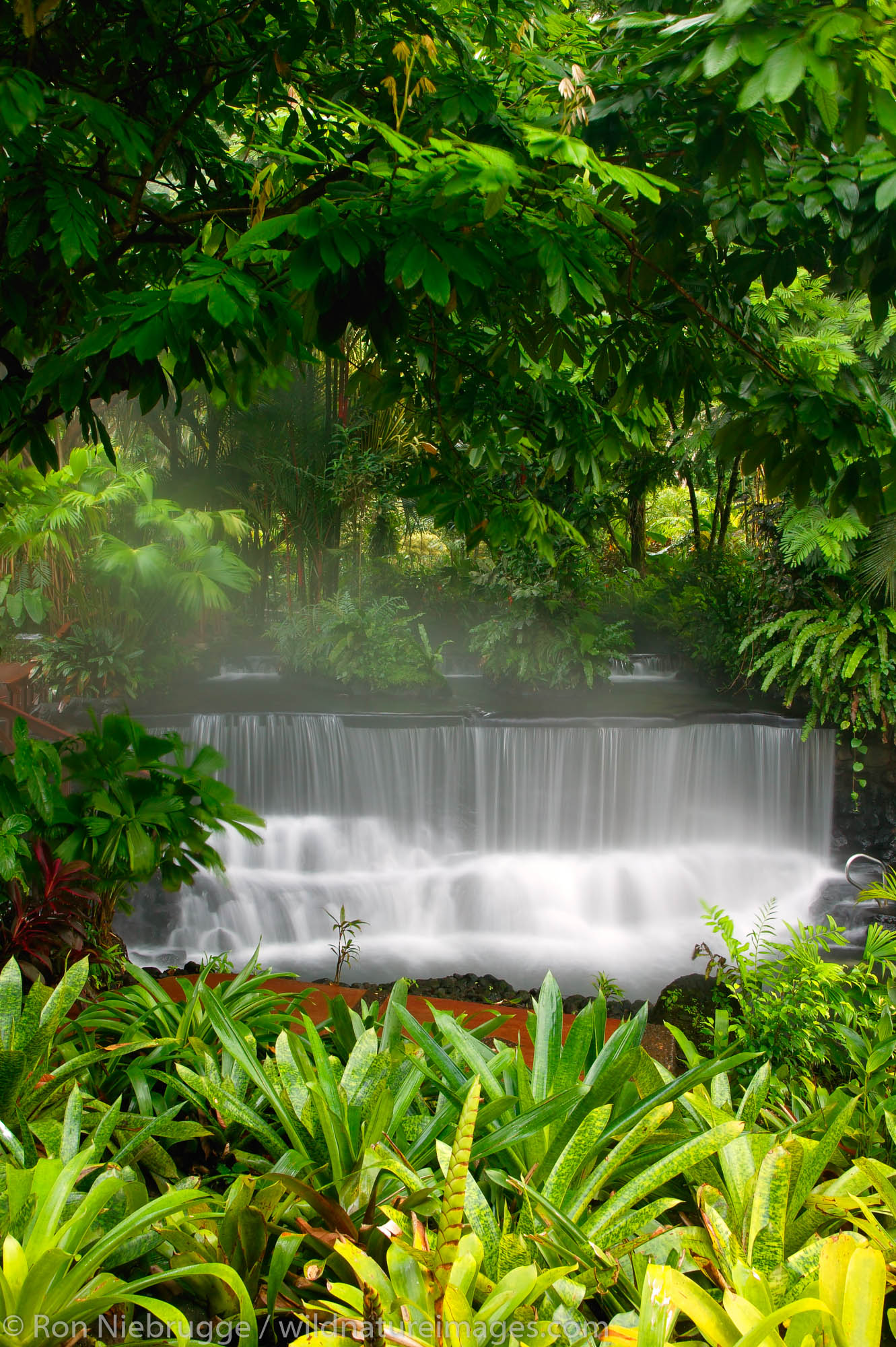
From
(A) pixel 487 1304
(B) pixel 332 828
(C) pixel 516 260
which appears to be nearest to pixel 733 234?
(C) pixel 516 260

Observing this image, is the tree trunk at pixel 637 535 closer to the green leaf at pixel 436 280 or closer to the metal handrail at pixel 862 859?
the metal handrail at pixel 862 859

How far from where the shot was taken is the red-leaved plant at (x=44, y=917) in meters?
2.29

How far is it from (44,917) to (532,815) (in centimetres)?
571

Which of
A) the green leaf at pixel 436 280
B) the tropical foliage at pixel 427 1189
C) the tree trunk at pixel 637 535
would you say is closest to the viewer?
the tropical foliage at pixel 427 1189

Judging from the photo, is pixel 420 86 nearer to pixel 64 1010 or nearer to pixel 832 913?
pixel 64 1010

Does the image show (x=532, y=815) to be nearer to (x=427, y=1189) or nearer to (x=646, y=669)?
(x=646, y=669)

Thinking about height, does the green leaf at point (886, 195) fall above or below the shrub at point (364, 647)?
above

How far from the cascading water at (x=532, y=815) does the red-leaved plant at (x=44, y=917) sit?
473 centimetres

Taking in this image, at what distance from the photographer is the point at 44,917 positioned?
2350 mm

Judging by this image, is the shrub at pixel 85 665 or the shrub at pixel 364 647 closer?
the shrub at pixel 85 665

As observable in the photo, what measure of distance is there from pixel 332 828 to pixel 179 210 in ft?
19.2

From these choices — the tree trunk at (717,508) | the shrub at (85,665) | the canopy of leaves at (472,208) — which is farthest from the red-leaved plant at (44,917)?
the tree trunk at (717,508)

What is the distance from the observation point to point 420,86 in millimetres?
1719

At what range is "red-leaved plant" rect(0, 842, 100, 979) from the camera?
229 centimetres
